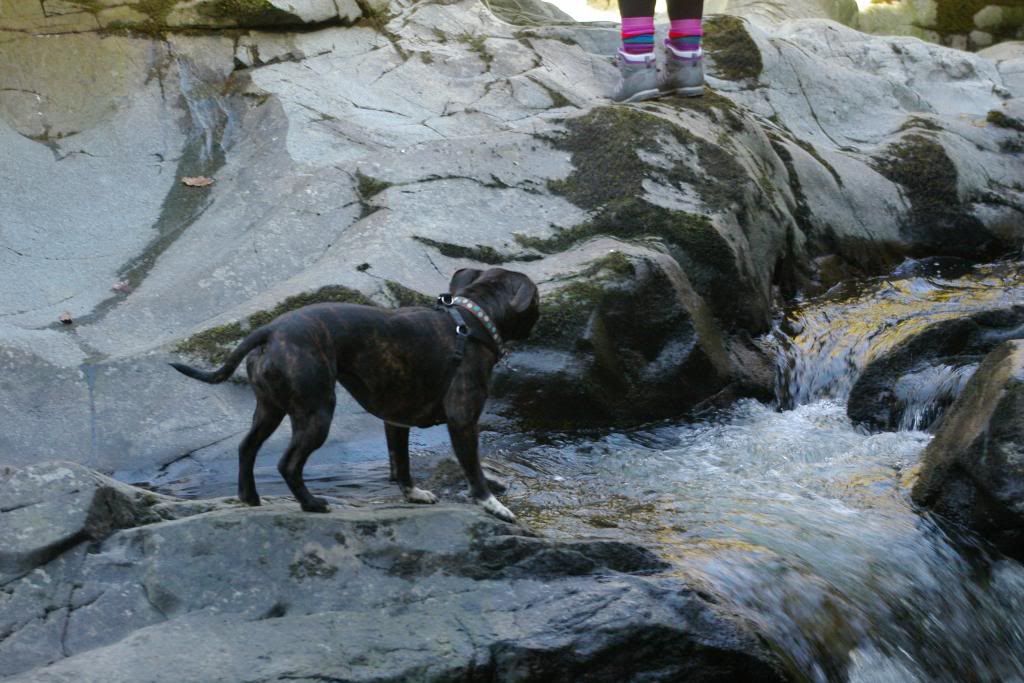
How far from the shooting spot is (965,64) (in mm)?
12602

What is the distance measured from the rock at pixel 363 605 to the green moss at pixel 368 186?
3468mm

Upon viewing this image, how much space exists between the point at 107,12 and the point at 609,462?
17.5 ft

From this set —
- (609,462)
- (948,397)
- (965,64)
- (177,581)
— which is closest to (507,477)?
(609,462)

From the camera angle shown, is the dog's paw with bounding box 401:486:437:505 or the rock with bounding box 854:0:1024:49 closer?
the dog's paw with bounding box 401:486:437:505

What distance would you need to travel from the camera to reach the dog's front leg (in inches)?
179

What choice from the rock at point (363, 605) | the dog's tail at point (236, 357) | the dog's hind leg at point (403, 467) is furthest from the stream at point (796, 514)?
the dog's tail at point (236, 357)

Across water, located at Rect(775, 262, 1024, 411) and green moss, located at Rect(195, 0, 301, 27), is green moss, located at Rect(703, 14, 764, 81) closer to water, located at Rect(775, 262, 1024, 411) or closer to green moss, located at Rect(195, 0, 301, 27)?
water, located at Rect(775, 262, 1024, 411)

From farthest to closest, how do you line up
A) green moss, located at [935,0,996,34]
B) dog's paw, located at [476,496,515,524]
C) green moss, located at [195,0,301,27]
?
green moss, located at [935,0,996,34], green moss, located at [195,0,301,27], dog's paw, located at [476,496,515,524]

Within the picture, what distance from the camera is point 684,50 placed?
828 cm

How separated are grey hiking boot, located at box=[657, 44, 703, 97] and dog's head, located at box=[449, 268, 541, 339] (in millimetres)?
3969

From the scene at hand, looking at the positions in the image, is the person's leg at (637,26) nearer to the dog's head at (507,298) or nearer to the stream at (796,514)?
the stream at (796,514)

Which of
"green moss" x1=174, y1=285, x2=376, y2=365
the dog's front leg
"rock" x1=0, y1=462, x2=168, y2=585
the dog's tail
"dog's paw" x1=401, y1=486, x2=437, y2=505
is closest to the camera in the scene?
"rock" x1=0, y1=462, x2=168, y2=585

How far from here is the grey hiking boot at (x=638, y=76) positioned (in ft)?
26.9

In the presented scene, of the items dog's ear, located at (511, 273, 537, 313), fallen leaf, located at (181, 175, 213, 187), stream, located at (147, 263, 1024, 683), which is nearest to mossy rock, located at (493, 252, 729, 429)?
stream, located at (147, 263, 1024, 683)
